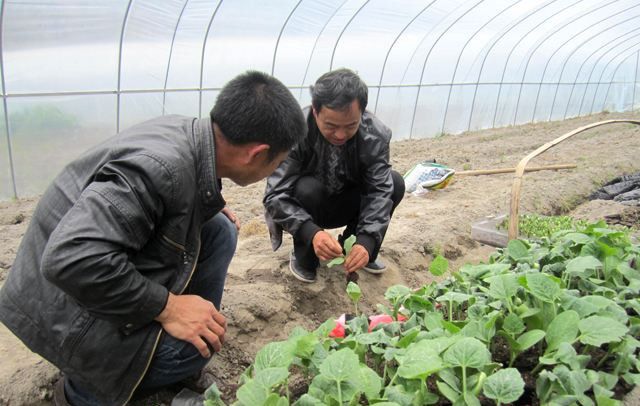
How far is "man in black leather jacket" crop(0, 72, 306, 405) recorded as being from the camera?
1616 millimetres

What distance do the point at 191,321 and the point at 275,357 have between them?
1.58ft

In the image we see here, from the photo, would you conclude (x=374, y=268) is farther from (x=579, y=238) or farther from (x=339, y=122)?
(x=579, y=238)

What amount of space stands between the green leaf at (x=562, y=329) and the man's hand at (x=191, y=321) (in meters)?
1.07

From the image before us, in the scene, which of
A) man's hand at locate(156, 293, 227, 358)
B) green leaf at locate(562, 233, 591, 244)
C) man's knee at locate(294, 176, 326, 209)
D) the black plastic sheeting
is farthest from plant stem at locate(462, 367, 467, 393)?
the black plastic sheeting

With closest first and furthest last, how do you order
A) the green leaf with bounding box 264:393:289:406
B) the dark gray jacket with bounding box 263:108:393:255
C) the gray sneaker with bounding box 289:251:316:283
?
the green leaf with bounding box 264:393:289:406 < the dark gray jacket with bounding box 263:108:393:255 < the gray sneaker with bounding box 289:251:316:283

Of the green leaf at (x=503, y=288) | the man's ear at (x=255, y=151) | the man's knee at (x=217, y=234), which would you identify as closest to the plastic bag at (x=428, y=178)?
the man's knee at (x=217, y=234)

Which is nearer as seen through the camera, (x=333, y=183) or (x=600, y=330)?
(x=600, y=330)

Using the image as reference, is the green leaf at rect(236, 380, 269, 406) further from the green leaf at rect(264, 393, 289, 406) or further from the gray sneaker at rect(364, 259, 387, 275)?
the gray sneaker at rect(364, 259, 387, 275)

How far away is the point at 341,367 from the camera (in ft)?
4.43

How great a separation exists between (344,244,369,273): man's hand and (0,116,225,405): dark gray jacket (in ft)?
3.17

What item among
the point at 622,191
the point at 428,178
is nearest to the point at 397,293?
the point at 428,178


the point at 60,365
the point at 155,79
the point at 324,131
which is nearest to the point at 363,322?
the point at 60,365

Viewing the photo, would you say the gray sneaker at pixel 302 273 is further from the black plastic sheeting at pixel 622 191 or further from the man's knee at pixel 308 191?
the black plastic sheeting at pixel 622 191

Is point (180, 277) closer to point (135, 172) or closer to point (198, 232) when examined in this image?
point (198, 232)
